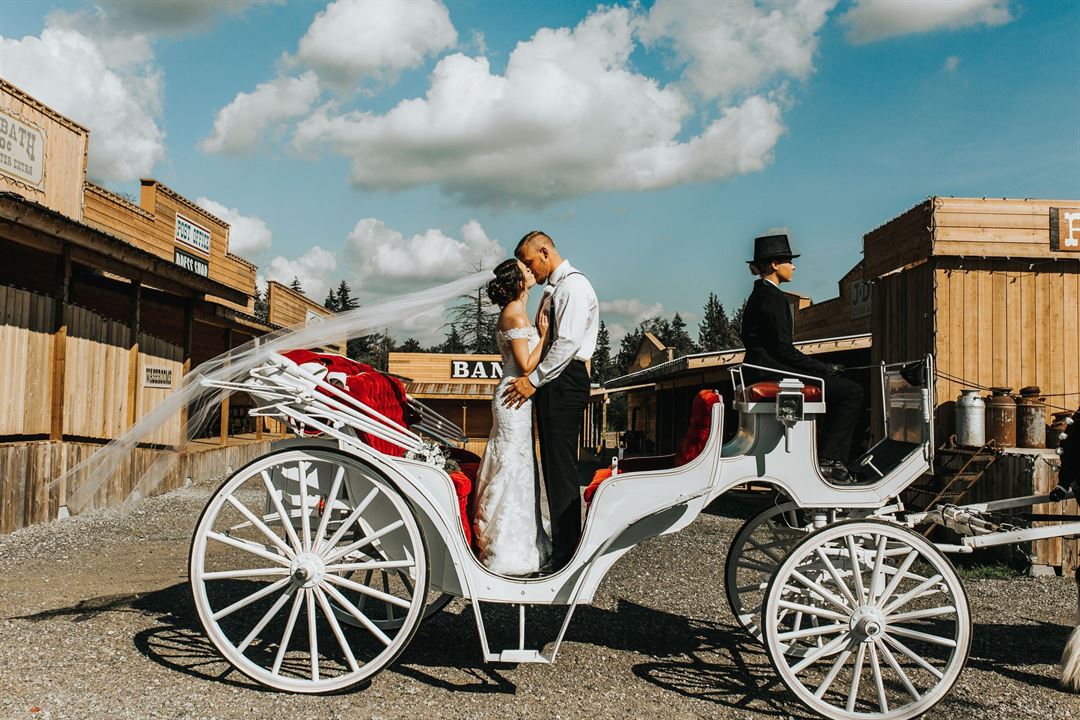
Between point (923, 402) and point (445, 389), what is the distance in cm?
2517

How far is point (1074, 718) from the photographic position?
3830 mm

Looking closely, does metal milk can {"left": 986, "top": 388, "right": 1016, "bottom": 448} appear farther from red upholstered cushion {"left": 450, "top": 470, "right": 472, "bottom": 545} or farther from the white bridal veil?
the white bridal veil

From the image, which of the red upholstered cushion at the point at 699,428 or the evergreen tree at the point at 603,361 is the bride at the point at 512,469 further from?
the evergreen tree at the point at 603,361

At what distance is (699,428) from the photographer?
410 cm

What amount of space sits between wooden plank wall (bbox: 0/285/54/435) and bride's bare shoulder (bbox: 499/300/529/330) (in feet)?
23.8

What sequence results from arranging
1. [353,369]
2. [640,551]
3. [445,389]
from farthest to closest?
[445,389] < [640,551] < [353,369]

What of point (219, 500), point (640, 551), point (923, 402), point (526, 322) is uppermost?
point (526, 322)

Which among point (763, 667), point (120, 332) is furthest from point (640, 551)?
point (120, 332)

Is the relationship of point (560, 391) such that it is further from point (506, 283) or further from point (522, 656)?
point (522, 656)

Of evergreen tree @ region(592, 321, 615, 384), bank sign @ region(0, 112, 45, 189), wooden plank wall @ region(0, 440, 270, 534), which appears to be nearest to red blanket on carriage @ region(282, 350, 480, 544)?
wooden plank wall @ region(0, 440, 270, 534)

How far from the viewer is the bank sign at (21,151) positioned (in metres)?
10.5

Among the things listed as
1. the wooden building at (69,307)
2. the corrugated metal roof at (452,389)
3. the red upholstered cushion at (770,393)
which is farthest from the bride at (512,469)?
the corrugated metal roof at (452,389)

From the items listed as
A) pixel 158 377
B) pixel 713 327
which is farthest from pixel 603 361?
pixel 158 377

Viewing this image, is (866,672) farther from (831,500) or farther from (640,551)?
(640,551)
